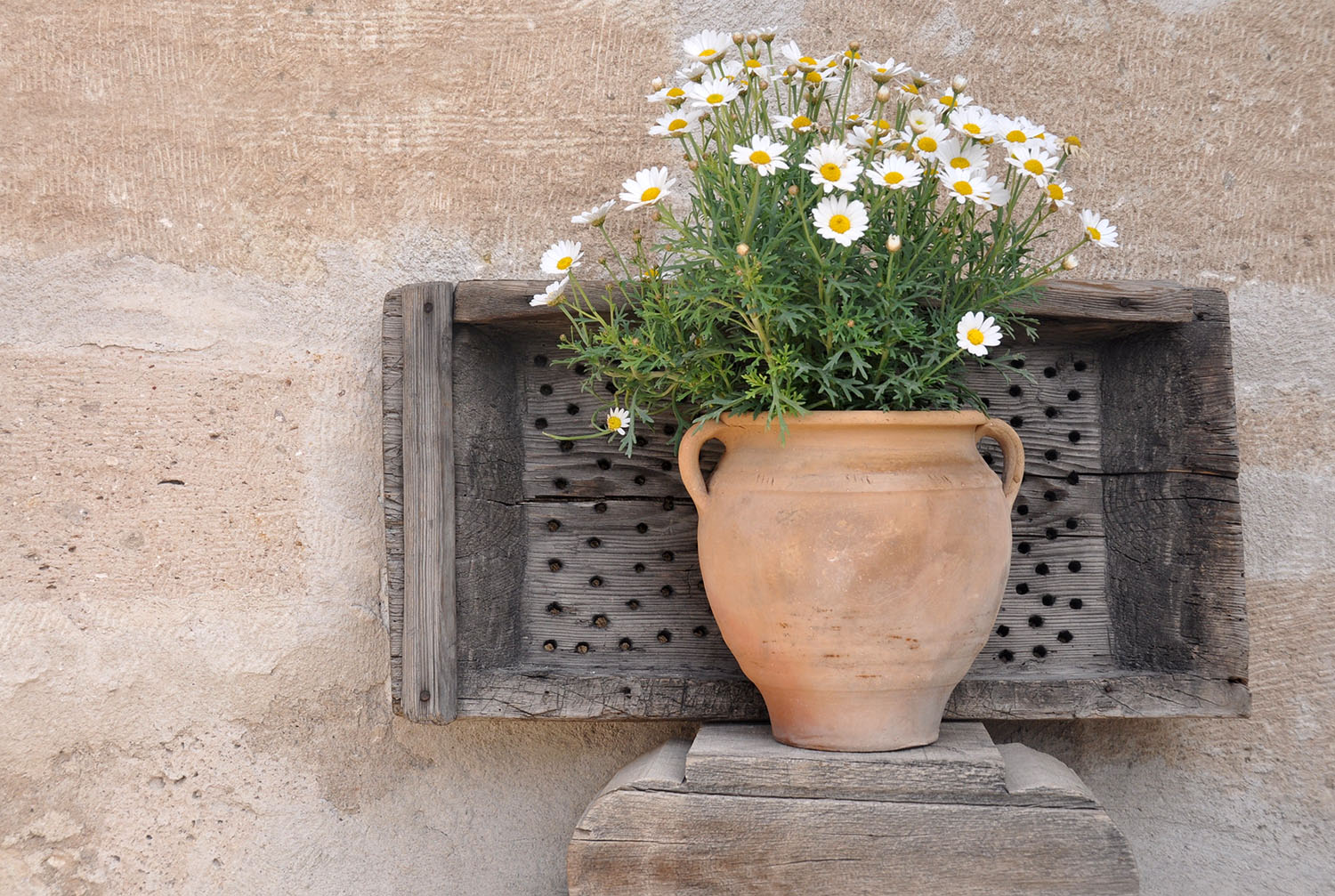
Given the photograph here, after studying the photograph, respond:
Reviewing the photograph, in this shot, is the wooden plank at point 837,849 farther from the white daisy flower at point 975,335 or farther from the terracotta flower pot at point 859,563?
the white daisy flower at point 975,335

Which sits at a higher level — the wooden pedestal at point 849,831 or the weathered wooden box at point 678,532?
the weathered wooden box at point 678,532

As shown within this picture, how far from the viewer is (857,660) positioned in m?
1.08

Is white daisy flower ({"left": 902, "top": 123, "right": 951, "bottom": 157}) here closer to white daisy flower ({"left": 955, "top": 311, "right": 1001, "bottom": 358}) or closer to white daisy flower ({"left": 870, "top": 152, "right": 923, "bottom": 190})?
white daisy flower ({"left": 870, "top": 152, "right": 923, "bottom": 190})

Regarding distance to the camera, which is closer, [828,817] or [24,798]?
[828,817]

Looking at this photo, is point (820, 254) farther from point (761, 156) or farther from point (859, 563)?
point (859, 563)

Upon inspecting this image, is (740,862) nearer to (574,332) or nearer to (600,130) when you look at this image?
(574,332)

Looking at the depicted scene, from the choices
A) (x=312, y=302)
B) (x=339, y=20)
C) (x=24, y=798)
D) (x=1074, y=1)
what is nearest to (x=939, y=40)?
(x=1074, y=1)

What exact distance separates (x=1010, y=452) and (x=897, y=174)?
0.36 m

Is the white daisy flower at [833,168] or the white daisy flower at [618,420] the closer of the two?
the white daisy flower at [833,168]

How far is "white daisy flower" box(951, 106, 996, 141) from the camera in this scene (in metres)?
1.05

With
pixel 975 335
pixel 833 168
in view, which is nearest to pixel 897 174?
pixel 833 168

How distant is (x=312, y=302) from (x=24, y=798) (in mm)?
711

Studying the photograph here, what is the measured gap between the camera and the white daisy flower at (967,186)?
1.01 metres

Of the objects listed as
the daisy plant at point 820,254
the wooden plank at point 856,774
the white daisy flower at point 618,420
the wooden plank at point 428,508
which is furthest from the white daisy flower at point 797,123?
the wooden plank at point 856,774
